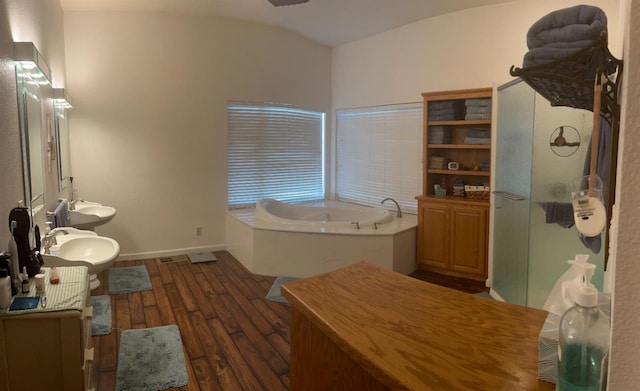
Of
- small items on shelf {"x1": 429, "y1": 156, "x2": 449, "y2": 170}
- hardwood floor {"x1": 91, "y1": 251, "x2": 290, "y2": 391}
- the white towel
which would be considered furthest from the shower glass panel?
the white towel

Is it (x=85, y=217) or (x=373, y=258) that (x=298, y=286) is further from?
(x=85, y=217)

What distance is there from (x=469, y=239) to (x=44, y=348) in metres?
3.71

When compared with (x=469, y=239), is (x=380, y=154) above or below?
above

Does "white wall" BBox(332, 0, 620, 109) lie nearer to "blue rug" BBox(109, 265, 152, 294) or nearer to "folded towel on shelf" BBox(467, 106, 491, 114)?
"folded towel on shelf" BBox(467, 106, 491, 114)

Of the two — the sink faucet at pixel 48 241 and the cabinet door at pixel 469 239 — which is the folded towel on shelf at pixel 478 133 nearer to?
the cabinet door at pixel 469 239

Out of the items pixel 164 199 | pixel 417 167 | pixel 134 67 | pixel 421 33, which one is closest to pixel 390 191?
pixel 417 167

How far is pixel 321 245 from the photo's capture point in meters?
4.45

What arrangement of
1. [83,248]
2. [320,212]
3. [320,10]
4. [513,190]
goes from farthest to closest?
[320,212] → [320,10] → [513,190] → [83,248]

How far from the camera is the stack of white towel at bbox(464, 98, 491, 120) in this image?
428 cm

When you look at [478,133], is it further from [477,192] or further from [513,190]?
[513,190]

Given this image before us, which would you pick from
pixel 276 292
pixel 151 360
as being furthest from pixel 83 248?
pixel 276 292

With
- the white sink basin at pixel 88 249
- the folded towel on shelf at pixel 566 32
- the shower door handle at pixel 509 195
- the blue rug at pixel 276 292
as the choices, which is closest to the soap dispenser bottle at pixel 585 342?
the folded towel on shelf at pixel 566 32

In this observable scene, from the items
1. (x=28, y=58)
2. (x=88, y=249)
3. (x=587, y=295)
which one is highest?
(x=28, y=58)

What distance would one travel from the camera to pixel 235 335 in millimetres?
3154
